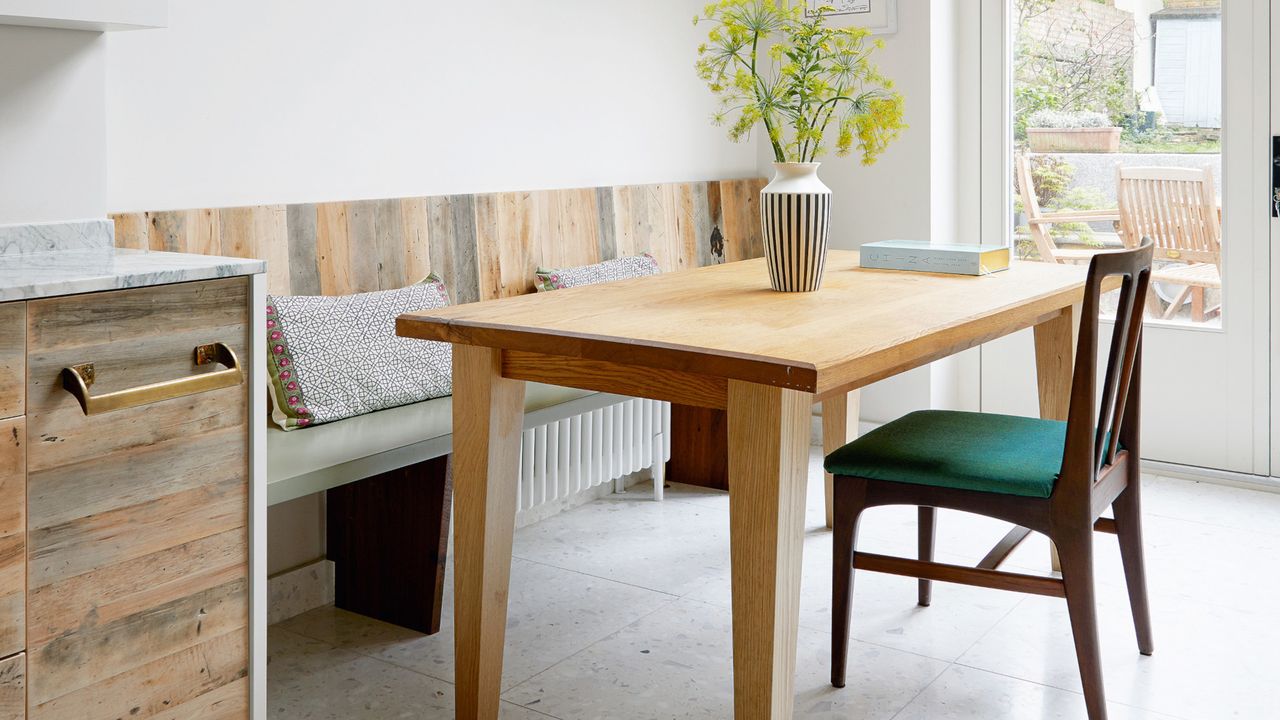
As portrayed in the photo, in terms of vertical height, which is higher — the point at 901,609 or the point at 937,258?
the point at 937,258

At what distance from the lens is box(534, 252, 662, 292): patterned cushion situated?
3191 millimetres

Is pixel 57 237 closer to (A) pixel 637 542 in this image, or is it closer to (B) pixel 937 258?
(A) pixel 637 542

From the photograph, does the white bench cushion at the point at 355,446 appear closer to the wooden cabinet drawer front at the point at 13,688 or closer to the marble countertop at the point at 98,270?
the marble countertop at the point at 98,270

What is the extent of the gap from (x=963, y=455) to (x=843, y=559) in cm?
31

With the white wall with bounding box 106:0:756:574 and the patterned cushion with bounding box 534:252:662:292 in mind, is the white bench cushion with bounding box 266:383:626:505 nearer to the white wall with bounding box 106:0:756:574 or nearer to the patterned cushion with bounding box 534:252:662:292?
the white wall with bounding box 106:0:756:574

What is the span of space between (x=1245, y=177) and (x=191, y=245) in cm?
311

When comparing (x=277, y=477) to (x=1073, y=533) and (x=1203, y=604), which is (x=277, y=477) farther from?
(x=1203, y=604)

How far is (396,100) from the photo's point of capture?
114 inches

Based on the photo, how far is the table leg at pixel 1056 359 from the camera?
8.91ft

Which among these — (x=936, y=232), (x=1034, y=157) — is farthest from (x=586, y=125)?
(x=1034, y=157)

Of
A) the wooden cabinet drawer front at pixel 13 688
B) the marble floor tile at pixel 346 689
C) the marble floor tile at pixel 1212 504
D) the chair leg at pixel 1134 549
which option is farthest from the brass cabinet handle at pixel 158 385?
the marble floor tile at pixel 1212 504

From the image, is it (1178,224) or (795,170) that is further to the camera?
(1178,224)

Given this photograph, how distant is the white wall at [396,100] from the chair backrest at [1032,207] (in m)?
1.16

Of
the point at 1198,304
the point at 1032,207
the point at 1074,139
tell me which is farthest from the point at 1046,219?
the point at 1198,304
